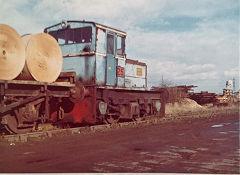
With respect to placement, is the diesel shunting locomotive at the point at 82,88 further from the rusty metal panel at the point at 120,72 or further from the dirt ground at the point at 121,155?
the dirt ground at the point at 121,155

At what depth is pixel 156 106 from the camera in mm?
14117

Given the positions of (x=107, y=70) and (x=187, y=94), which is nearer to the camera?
(x=107, y=70)

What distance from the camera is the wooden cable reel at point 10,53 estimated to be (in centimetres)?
642

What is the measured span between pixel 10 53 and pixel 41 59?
112cm

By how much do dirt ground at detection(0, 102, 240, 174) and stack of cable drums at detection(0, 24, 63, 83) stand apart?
1729 mm

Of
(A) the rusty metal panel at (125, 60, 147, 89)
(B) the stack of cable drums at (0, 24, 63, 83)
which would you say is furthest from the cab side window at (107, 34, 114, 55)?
(B) the stack of cable drums at (0, 24, 63, 83)

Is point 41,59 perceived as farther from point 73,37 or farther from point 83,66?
point 73,37

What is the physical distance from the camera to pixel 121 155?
552cm

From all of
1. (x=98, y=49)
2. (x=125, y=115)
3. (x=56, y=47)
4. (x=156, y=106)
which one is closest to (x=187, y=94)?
(x=156, y=106)

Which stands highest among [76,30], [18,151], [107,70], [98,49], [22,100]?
[76,30]

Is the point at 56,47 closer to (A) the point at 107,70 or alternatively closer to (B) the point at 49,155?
(A) the point at 107,70

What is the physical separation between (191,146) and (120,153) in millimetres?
1925

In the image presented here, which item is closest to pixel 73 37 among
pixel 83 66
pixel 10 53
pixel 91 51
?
pixel 91 51

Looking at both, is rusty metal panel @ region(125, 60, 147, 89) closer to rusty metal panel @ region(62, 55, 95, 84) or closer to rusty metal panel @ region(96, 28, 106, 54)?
rusty metal panel @ region(96, 28, 106, 54)
